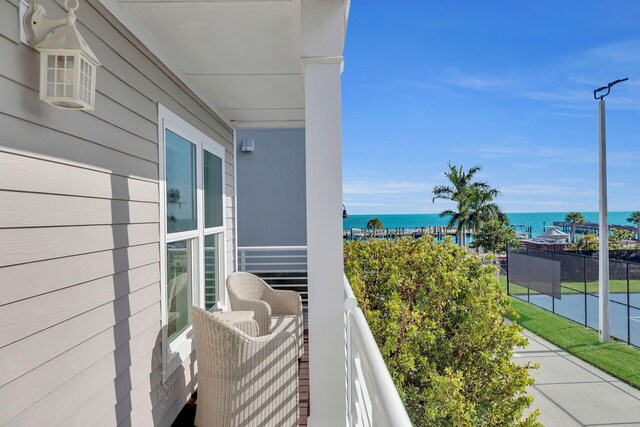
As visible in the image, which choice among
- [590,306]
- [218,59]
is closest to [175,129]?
[218,59]

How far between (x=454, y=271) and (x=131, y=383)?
259cm

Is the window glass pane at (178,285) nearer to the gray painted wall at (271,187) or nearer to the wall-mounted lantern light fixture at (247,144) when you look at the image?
the gray painted wall at (271,187)

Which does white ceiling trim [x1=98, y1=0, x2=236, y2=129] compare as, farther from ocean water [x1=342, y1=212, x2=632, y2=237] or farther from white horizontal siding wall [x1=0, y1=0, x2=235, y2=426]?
ocean water [x1=342, y1=212, x2=632, y2=237]

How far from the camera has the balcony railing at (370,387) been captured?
0.90m

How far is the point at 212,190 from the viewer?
4.46 m

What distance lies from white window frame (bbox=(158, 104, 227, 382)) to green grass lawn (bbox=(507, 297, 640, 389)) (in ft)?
21.5

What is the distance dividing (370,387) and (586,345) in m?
12.4

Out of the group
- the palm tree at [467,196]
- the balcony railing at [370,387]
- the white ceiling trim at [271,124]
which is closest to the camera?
the balcony railing at [370,387]

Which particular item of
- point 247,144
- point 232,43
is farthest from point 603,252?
point 232,43

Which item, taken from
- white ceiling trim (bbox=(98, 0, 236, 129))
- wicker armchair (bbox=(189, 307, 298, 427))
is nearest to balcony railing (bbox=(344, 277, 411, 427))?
wicker armchair (bbox=(189, 307, 298, 427))

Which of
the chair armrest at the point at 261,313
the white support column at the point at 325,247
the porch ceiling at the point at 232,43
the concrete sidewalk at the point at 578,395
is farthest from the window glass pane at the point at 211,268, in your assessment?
the concrete sidewalk at the point at 578,395

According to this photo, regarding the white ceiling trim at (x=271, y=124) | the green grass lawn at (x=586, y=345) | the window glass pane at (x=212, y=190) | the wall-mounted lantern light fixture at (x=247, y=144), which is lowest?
the green grass lawn at (x=586, y=345)

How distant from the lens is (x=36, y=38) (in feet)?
5.29

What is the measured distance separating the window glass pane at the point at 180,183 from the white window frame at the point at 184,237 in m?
0.06
